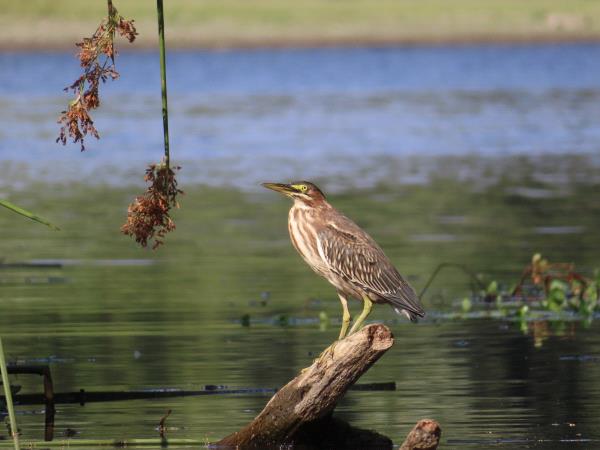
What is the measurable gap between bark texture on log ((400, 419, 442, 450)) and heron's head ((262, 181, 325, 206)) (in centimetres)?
201

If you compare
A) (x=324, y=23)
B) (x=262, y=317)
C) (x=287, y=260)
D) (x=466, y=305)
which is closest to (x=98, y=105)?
(x=262, y=317)

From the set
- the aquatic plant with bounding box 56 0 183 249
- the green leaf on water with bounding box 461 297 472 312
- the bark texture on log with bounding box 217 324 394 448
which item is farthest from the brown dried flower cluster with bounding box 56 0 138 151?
the green leaf on water with bounding box 461 297 472 312

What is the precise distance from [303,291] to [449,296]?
155 centimetres

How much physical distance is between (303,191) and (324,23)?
10370cm

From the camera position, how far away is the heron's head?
10.9m

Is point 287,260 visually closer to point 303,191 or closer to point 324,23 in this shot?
point 303,191

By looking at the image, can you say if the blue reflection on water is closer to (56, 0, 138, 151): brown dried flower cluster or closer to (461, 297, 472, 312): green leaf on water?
(461, 297, 472, 312): green leaf on water

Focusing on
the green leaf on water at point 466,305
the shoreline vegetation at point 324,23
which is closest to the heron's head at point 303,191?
the green leaf on water at point 466,305

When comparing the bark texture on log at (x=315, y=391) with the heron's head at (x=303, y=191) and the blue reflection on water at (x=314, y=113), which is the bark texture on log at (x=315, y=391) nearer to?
the heron's head at (x=303, y=191)

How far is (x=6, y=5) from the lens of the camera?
125m

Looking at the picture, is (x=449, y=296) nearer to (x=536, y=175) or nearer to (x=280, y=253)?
(x=280, y=253)

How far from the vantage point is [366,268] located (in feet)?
36.8

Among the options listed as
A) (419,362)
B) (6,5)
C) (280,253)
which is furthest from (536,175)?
(6,5)

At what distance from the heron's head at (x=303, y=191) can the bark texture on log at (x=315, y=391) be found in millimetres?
1029
